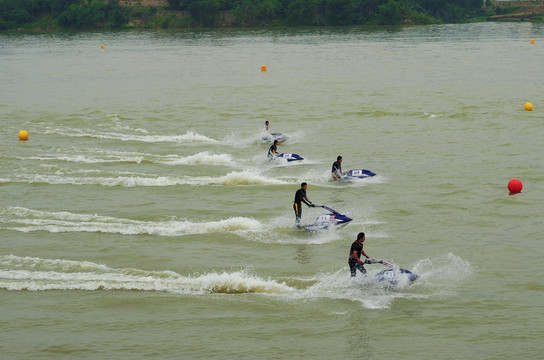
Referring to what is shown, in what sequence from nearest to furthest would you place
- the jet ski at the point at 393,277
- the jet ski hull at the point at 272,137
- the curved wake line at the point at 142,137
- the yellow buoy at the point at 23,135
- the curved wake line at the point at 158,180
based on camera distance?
1. the jet ski at the point at 393,277
2. the curved wake line at the point at 158,180
3. the jet ski hull at the point at 272,137
4. the curved wake line at the point at 142,137
5. the yellow buoy at the point at 23,135

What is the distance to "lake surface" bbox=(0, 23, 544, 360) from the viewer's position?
1711cm

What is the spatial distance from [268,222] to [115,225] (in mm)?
5336

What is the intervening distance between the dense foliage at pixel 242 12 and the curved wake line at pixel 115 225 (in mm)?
106222

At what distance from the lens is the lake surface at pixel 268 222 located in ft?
56.1

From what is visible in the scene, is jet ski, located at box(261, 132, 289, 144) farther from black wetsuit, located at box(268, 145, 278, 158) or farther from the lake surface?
black wetsuit, located at box(268, 145, 278, 158)

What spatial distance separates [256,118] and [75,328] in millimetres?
30088

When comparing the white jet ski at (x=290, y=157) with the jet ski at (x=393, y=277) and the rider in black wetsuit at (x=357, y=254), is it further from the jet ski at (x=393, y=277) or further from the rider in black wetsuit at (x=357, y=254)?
the jet ski at (x=393, y=277)

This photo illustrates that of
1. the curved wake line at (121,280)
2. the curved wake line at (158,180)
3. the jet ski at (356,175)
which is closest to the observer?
the curved wake line at (121,280)

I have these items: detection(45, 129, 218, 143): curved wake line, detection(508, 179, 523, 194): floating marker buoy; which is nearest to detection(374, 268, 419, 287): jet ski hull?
detection(508, 179, 523, 194): floating marker buoy

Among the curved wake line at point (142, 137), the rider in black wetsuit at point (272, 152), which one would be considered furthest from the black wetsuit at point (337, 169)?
the curved wake line at point (142, 137)

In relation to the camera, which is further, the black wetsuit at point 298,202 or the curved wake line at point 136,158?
the curved wake line at point 136,158

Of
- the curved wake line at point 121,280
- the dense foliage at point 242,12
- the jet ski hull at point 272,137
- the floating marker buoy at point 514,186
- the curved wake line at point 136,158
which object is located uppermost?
the dense foliage at point 242,12

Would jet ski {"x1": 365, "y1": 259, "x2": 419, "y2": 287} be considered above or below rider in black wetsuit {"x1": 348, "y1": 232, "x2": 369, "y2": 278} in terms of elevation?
below

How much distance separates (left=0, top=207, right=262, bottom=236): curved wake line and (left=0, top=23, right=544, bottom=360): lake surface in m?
0.09
